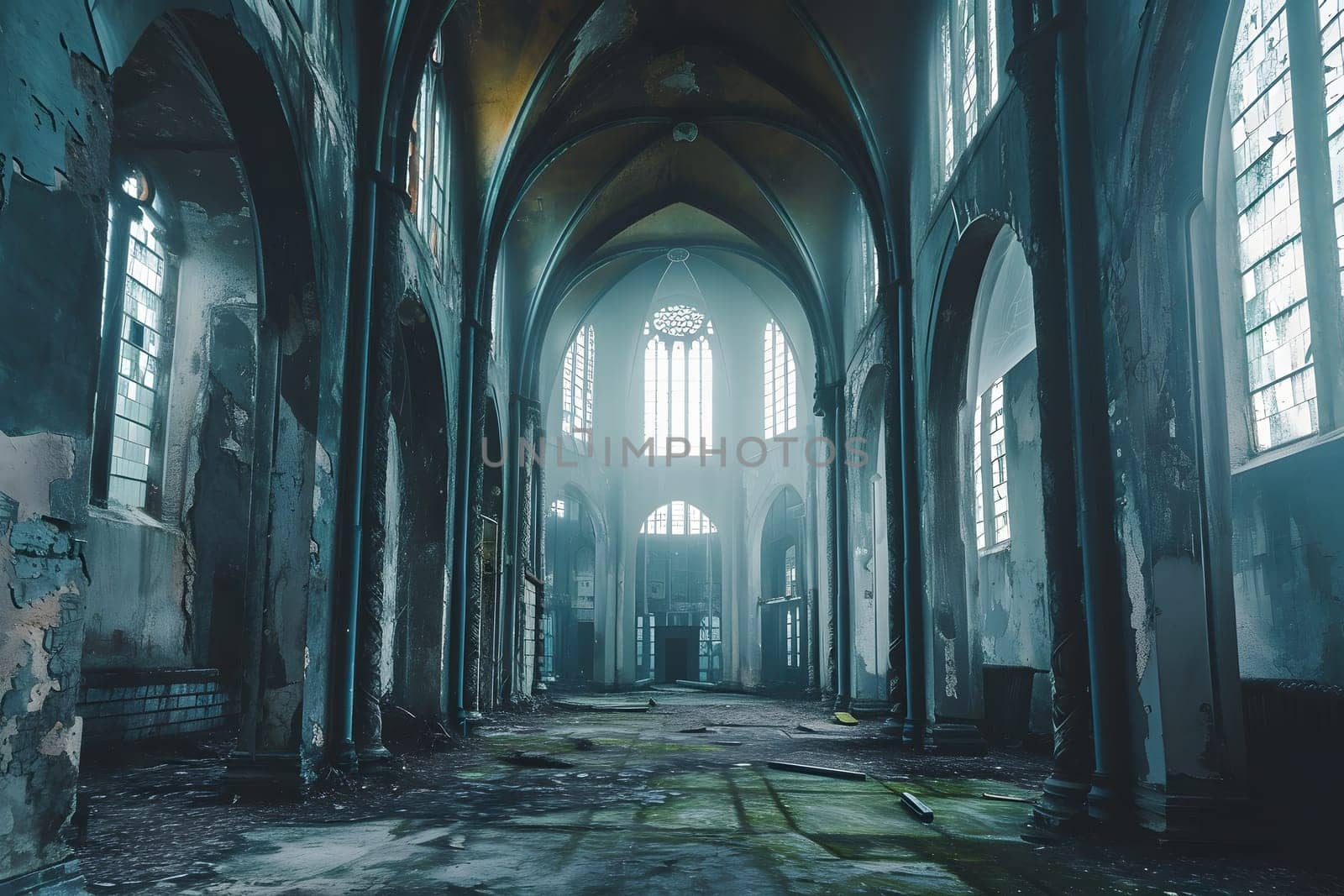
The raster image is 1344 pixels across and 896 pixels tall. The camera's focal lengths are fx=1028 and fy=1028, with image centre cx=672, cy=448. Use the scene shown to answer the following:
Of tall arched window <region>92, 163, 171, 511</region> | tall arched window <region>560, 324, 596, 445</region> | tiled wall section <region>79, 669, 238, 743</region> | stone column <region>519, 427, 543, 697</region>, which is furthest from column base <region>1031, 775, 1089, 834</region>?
tall arched window <region>560, 324, 596, 445</region>

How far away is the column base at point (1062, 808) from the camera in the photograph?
631cm

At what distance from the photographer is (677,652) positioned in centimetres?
3073

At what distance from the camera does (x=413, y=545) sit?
12891 millimetres

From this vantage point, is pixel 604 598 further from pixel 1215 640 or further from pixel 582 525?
pixel 1215 640

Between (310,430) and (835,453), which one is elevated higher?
(835,453)

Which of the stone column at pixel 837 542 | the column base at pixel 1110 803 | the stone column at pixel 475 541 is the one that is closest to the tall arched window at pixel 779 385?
the stone column at pixel 837 542

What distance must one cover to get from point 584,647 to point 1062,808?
25.9 meters

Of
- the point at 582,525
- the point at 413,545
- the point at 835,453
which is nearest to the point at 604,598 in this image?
the point at 582,525

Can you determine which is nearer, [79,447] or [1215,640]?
[79,447]

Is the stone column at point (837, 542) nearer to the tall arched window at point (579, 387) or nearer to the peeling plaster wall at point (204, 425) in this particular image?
the tall arched window at point (579, 387)

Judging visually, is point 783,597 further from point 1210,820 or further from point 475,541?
point 1210,820

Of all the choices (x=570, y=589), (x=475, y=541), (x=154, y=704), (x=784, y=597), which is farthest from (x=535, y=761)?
(x=570, y=589)

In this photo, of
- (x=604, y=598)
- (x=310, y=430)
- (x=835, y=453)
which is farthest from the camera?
(x=604, y=598)

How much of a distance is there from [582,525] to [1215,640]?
2615cm
